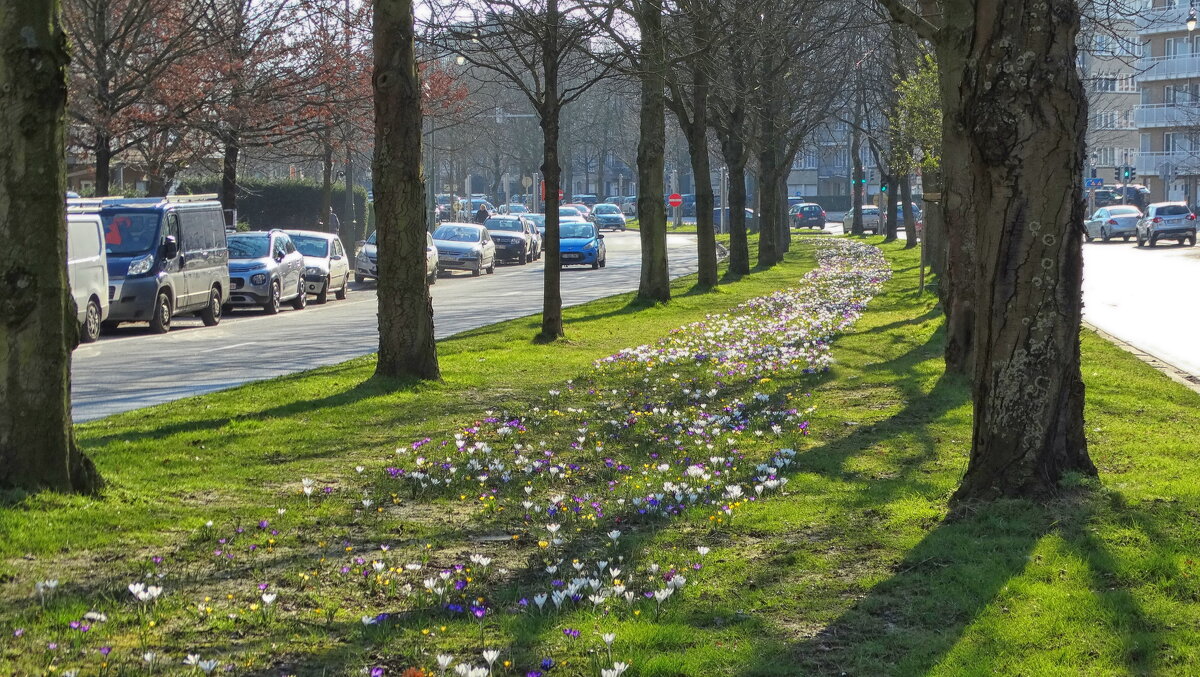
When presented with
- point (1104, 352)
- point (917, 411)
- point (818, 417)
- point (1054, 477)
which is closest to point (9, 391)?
point (1054, 477)

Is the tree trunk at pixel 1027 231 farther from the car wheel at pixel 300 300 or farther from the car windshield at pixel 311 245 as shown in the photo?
the car windshield at pixel 311 245

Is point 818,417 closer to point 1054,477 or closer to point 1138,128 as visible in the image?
point 1054,477

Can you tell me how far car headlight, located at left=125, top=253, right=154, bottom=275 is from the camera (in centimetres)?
2116

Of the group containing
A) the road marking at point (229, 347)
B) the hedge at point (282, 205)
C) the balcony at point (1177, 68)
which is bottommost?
the road marking at point (229, 347)

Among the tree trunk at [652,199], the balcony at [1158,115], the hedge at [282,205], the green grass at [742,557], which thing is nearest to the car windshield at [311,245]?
the tree trunk at [652,199]

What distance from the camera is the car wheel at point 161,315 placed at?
21.4 meters

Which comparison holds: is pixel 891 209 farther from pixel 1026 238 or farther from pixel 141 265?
pixel 1026 238

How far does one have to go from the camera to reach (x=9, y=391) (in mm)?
6547

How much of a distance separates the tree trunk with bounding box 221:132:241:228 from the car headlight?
706 cm

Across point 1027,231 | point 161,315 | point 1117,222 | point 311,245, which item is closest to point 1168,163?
point 1117,222

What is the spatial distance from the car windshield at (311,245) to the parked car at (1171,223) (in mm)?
36232

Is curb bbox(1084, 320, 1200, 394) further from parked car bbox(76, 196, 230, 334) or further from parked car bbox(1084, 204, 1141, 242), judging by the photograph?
parked car bbox(1084, 204, 1141, 242)

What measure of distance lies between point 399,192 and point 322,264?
1784cm

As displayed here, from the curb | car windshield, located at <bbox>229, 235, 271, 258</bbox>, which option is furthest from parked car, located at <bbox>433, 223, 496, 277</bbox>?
the curb
